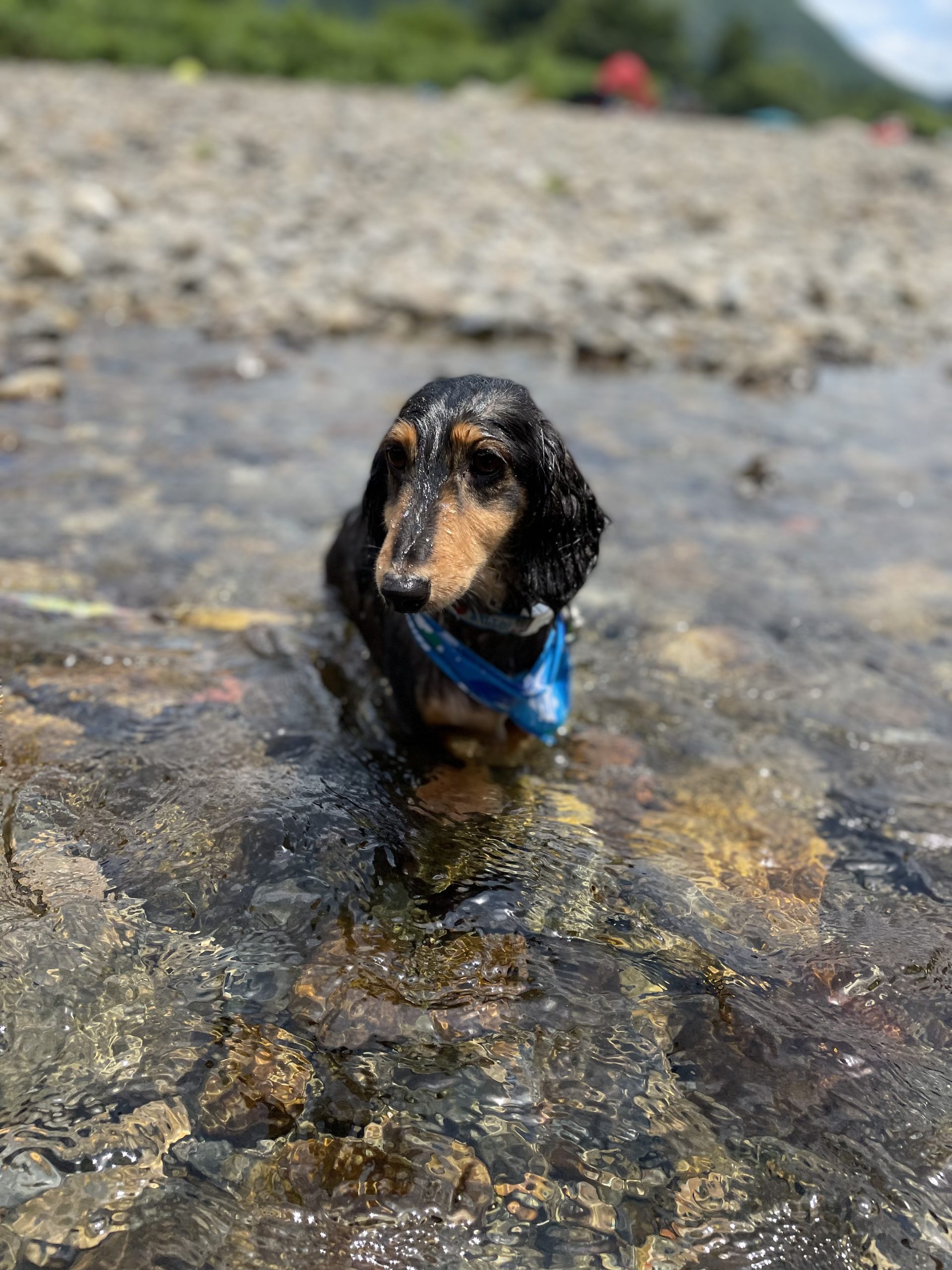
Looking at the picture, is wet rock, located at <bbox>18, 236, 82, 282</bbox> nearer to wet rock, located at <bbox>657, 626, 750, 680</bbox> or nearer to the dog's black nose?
wet rock, located at <bbox>657, 626, 750, 680</bbox>

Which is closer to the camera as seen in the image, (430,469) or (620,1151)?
(620,1151)

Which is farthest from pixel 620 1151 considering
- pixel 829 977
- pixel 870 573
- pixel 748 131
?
pixel 748 131

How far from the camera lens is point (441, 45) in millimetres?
58938

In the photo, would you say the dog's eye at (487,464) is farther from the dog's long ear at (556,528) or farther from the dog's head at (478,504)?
the dog's long ear at (556,528)

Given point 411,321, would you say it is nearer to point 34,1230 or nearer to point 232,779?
point 232,779

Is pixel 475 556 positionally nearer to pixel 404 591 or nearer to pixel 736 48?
pixel 404 591

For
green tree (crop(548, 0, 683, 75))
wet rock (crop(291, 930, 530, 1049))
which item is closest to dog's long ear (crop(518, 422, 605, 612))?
wet rock (crop(291, 930, 530, 1049))

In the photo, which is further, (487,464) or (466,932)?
(487,464)

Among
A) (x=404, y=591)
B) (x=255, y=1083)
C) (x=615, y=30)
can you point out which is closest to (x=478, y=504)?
(x=404, y=591)

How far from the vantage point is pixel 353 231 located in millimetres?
15812

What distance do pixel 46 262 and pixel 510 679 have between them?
424 inches

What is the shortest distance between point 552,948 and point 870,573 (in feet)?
14.5

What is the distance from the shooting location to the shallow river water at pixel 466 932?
A: 2.46 m

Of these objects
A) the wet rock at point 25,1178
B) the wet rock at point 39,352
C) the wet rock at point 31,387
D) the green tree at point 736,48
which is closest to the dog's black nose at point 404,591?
the wet rock at point 25,1178
